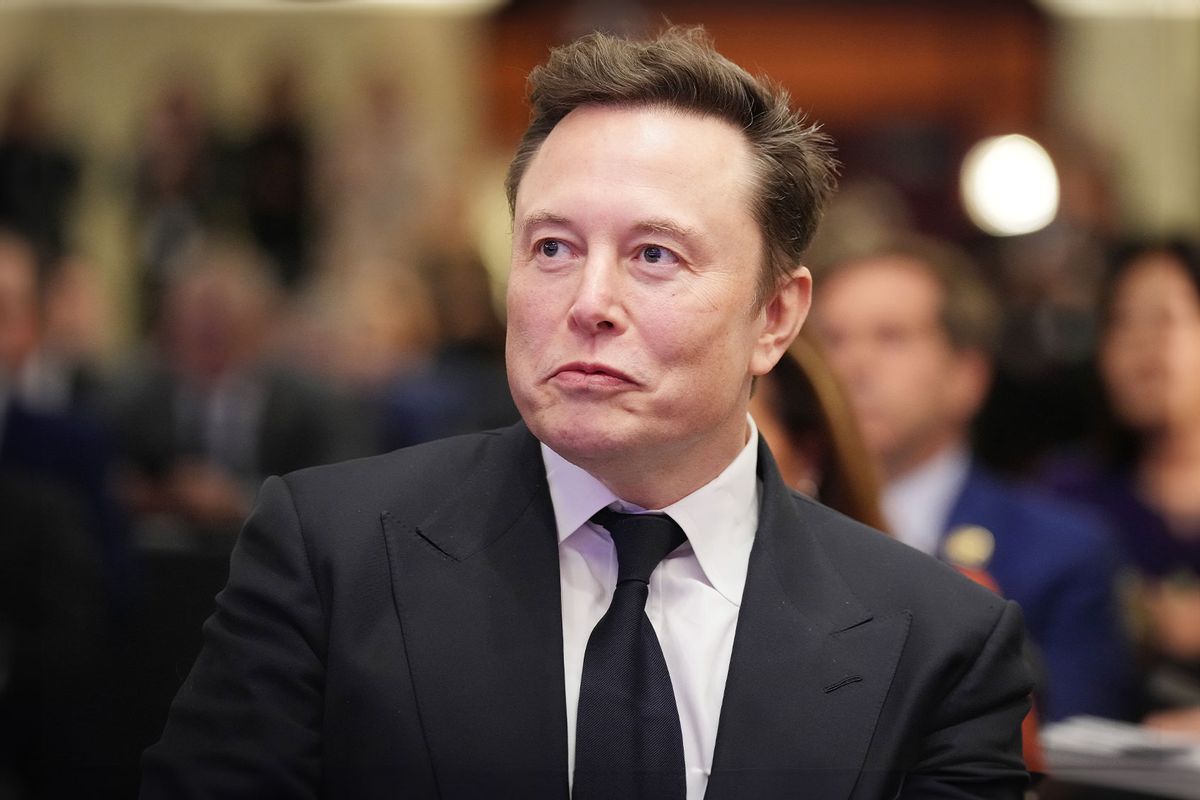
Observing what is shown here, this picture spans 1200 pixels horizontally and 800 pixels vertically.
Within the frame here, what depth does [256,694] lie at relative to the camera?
1.61m

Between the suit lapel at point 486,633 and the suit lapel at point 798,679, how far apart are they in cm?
20

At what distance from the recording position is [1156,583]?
408cm

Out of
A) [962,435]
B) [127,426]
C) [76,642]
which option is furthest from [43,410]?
[962,435]

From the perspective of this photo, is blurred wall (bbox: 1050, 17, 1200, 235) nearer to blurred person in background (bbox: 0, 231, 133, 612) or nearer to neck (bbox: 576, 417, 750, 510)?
blurred person in background (bbox: 0, 231, 133, 612)

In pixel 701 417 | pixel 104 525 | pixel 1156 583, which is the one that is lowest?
pixel 1156 583

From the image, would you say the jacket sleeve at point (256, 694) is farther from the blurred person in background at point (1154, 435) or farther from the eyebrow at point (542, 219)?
the blurred person in background at point (1154, 435)

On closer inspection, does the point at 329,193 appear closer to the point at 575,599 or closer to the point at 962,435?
the point at 962,435

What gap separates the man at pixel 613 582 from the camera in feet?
5.40

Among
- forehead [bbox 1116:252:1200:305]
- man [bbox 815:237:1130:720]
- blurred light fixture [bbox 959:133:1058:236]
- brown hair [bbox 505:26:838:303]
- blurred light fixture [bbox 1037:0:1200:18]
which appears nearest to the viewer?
brown hair [bbox 505:26:838:303]

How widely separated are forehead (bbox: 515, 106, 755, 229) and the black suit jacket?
340 mm

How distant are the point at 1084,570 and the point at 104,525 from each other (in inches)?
82.3

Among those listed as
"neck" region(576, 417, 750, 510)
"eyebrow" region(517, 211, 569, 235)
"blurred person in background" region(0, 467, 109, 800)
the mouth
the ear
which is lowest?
"blurred person in background" region(0, 467, 109, 800)

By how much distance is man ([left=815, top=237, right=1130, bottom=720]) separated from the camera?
319 cm

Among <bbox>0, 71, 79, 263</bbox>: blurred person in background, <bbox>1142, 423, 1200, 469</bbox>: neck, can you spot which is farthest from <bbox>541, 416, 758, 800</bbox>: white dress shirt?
<bbox>0, 71, 79, 263</bbox>: blurred person in background
